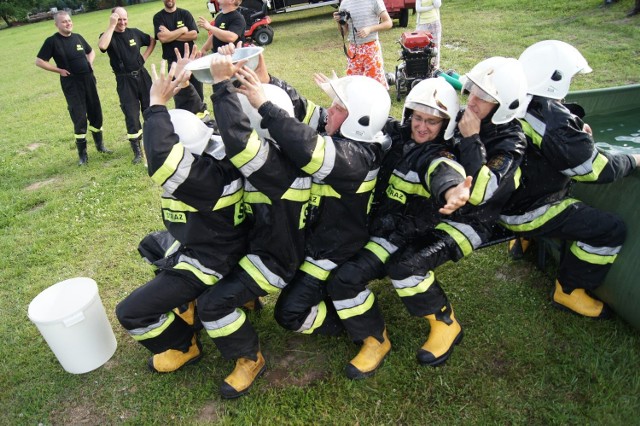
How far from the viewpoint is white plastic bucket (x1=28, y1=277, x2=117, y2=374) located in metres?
3.56

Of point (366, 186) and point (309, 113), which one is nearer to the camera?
point (366, 186)

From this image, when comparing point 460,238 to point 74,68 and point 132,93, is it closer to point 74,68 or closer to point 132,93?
point 132,93

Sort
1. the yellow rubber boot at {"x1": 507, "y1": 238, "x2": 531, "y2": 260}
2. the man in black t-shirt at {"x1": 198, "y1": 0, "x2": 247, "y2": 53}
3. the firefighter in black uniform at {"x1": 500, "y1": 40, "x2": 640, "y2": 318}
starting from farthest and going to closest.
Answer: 1. the man in black t-shirt at {"x1": 198, "y1": 0, "x2": 247, "y2": 53}
2. the yellow rubber boot at {"x1": 507, "y1": 238, "x2": 531, "y2": 260}
3. the firefighter in black uniform at {"x1": 500, "y1": 40, "x2": 640, "y2": 318}

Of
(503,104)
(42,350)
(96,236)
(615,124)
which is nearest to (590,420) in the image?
(503,104)

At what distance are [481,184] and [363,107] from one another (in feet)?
2.89

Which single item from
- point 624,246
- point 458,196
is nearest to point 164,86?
point 458,196

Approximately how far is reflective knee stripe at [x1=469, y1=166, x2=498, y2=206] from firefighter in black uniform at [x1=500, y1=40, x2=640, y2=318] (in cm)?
53

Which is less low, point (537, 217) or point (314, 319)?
point (537, 217)

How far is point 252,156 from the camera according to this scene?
2.81 meters

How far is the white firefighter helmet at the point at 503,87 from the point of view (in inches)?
123

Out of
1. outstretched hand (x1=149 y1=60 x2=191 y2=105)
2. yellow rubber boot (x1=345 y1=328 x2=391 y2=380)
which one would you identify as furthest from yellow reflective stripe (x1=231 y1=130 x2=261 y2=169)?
yellow rubber boot (x1=345 y1=328 x2=391 y2=380)

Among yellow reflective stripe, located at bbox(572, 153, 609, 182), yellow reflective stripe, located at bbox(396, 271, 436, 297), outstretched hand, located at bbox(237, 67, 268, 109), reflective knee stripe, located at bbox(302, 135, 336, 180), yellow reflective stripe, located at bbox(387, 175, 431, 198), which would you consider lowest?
yellow reflective stripe, located at bbox(396, 271, 436, 297)

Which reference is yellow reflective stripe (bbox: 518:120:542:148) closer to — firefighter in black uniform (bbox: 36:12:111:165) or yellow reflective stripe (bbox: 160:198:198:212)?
yellow reflective stripe (bbox: 160:198:198:212)

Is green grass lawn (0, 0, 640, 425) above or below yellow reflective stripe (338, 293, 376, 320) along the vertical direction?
below
